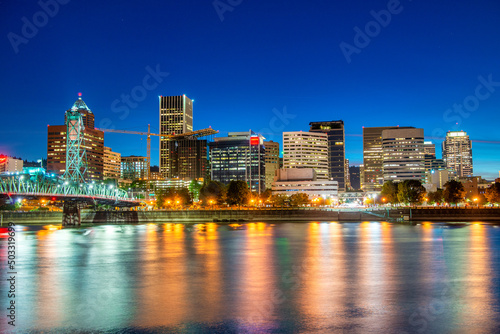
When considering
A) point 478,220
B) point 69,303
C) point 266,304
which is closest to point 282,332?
point 266,304

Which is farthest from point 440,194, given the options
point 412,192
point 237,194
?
point 237,194

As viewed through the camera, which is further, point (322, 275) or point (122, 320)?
point (322, 275)

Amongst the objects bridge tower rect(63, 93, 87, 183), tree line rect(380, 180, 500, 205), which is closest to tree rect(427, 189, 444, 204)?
tree line rect(380, 180, 500, 205)

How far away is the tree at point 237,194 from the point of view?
144125mm

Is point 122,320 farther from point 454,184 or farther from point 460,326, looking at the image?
point 454,184

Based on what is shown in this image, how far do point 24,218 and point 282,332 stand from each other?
126m

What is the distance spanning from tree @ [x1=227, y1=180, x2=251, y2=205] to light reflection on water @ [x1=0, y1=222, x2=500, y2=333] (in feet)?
331

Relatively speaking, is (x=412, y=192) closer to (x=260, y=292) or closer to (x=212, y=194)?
(x=212, y=194)

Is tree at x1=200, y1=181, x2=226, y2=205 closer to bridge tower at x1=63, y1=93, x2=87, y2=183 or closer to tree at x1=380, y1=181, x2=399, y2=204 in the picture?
bridge tower at x1=63, y1=93, x2=87, y2=183

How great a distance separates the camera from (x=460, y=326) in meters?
16.6

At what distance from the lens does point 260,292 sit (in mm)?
23297

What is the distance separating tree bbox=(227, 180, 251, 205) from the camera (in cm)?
14412

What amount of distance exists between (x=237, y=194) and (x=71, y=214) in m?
52.0

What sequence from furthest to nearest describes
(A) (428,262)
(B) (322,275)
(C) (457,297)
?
(A) (428,262)
(B) (322,275)
(C) (457,297)
